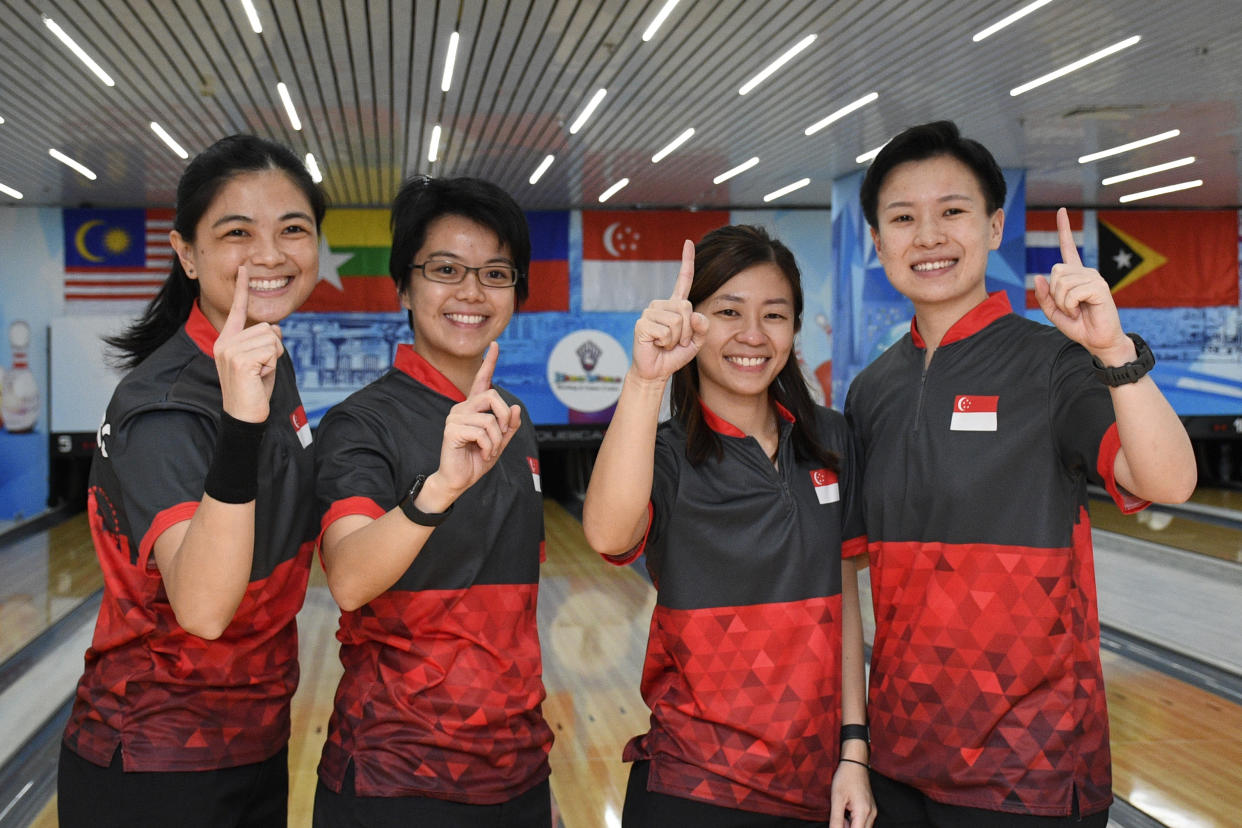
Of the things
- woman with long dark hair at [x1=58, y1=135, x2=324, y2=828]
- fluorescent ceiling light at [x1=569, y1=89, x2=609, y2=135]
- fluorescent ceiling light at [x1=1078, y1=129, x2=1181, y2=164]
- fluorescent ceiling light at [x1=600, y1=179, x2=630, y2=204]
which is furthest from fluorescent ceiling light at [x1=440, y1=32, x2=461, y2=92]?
fluorescent ceiling light at [x1=1078, y1=129, x2=1181, y2=164]

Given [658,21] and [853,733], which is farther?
[658,21]

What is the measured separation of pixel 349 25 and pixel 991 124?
4.58 meters

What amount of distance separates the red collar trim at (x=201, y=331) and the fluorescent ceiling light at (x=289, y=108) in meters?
5.02

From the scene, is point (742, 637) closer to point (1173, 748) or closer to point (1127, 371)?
point (1127, 371)

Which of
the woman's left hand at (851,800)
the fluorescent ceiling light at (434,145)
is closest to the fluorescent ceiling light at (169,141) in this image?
the fluorescent ceiling light at (434,145)

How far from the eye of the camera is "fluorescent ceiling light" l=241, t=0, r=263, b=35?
483cm

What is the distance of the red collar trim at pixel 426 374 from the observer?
1.75 meters

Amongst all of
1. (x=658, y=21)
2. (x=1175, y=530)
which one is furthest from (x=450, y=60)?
(x=1175, y=530)

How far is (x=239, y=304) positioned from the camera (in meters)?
1.53

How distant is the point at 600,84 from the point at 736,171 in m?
3.09

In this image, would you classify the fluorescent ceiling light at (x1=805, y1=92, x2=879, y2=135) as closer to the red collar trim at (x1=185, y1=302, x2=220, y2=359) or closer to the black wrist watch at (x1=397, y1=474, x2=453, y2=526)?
the red collar trim at (x1=185, y1=302, x2=220, y2=359)

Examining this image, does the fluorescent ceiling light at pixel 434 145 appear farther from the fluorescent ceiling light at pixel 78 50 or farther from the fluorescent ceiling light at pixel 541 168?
the fluorescent ceiling light at pixel 78 50

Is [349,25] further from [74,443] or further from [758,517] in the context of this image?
[74,443]

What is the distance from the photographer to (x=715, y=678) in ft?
5.41
